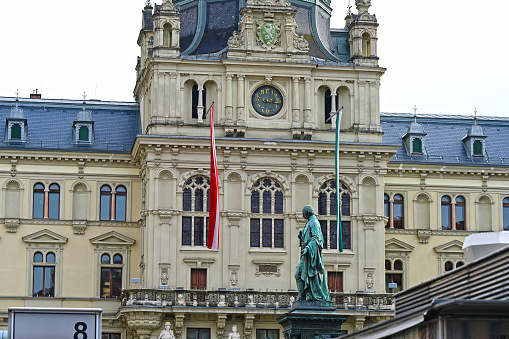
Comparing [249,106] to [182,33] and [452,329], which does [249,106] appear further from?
[452,329]

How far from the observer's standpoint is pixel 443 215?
226ft

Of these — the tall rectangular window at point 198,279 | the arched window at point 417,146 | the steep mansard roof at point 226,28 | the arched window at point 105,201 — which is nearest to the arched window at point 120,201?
the arched window at point 105,201

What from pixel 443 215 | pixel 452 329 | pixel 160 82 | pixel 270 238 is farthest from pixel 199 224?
pixel 452 329

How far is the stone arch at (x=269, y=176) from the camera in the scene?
63.3 m

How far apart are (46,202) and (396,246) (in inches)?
766

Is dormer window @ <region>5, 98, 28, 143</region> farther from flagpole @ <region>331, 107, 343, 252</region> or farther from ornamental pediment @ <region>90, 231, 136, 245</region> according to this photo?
flagpole @ <region>331, 107, 343, 252</region>

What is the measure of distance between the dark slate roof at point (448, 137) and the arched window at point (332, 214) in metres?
5.56

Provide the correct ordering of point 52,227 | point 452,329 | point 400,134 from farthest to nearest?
1. point 400,134
2. point 52,227
3. point 452,329

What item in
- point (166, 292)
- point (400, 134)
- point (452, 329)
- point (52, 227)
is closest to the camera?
point (452, 329)

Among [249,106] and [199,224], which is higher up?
[249,106]

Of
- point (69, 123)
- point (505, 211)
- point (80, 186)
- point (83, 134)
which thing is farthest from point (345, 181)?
point (69, 123)

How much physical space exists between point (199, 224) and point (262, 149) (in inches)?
201

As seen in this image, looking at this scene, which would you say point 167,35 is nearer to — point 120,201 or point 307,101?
point 307,101

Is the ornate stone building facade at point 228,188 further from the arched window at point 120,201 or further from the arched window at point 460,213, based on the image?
the arched window at point 460,213
